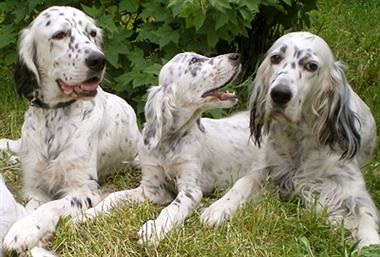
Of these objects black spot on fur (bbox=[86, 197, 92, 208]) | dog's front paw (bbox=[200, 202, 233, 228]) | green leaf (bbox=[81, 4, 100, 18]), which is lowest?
black spot on fur (bbox=[86, 197, 92, 208])

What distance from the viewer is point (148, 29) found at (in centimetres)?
684

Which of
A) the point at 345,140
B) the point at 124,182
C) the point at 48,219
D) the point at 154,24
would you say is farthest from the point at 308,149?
the point at 154,24

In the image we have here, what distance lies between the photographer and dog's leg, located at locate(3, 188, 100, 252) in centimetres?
458

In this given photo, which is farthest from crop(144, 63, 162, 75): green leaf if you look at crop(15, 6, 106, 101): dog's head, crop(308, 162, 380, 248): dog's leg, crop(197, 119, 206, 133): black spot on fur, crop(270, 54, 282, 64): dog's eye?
crop(308, 162, 380, 248): dog's leg

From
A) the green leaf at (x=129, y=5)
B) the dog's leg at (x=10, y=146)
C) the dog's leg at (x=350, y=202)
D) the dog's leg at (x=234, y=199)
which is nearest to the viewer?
the dog's leg at (x=350, y=202)

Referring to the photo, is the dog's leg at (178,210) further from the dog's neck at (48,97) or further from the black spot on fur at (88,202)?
the dog's neck at (48,97)

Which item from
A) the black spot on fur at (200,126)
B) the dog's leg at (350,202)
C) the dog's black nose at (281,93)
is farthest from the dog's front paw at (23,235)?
the dog's leg at (350,202)

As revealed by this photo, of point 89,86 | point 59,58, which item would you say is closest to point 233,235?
point 89,86

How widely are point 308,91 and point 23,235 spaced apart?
182 cm

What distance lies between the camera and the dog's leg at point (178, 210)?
4735 mm

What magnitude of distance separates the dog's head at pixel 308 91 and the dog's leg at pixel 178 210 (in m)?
0.57

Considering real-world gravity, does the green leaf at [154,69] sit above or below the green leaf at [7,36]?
above

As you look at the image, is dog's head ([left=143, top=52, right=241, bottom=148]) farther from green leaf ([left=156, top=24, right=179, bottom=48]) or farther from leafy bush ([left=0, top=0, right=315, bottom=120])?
green leaf ([left=156, top=24, right=179, bottom=48])

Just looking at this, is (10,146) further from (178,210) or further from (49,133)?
(178,210)
